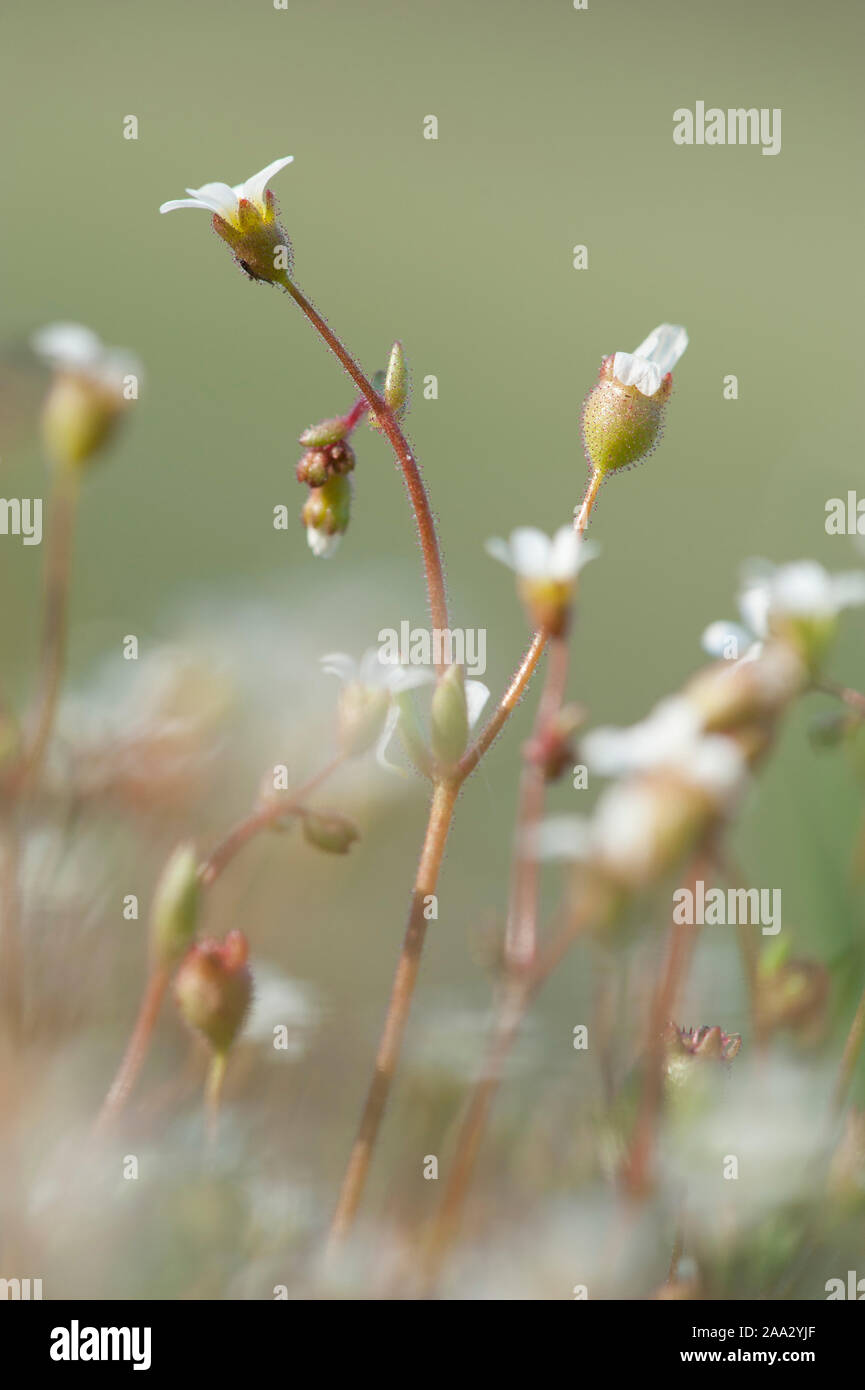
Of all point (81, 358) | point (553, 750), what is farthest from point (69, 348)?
point (553, 750)

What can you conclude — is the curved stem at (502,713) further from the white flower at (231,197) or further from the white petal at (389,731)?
the white flower at (231,197)

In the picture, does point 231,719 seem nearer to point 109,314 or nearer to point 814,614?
point 814,614

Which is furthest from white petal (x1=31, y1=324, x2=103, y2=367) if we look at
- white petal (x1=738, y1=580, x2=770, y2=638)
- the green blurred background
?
the green blurred background

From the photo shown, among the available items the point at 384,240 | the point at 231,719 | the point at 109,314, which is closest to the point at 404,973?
the point at 231,719

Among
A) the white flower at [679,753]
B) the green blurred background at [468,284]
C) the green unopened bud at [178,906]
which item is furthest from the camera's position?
the green blurred background at [468,284]

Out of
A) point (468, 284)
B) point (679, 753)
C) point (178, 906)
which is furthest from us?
point (468, 284)

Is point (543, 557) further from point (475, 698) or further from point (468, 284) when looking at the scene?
point (468, 284)

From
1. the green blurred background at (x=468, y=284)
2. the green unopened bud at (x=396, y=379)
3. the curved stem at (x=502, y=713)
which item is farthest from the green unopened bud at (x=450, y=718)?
the green blurred background at (x=468, y=284)

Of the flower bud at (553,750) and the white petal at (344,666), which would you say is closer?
the flower bud at (553,750)
